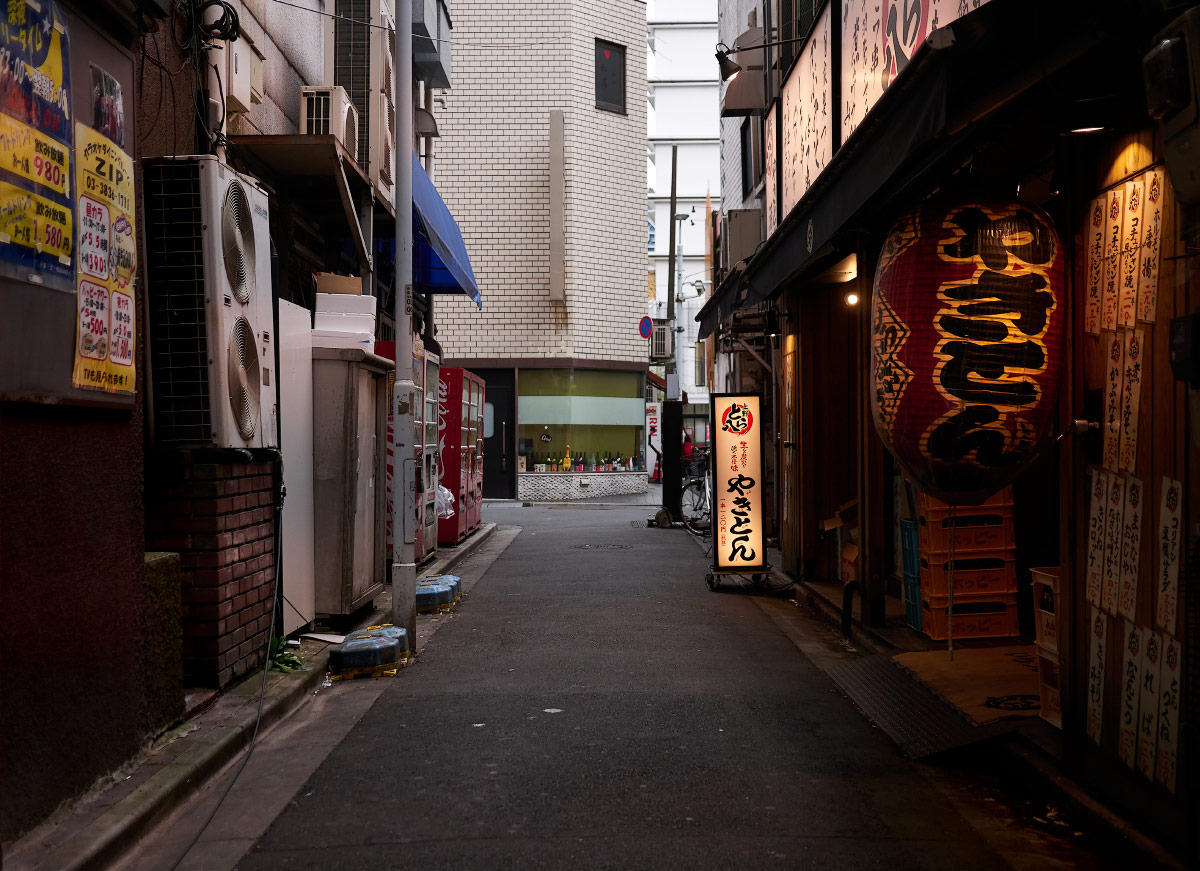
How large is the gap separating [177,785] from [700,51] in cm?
6423

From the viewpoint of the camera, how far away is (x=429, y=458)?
12797mm

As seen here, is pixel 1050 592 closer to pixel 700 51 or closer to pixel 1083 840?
pixel 1083 840

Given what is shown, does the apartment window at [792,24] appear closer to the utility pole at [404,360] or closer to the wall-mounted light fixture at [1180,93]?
the utility pole at [404,360]

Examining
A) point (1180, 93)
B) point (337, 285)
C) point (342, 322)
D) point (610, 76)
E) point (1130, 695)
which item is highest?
point (610, 76)

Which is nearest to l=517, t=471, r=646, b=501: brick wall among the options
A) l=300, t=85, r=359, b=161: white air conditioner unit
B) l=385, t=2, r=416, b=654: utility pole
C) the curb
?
l=300, t=85, r=359, b=161: white air conditioner unit

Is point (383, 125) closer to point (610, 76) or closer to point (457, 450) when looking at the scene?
point (457, 450)

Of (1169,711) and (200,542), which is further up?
(200,542)

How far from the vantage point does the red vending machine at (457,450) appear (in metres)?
15.4

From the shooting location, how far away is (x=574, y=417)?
27547 mm

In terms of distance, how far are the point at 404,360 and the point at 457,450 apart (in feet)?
24.6

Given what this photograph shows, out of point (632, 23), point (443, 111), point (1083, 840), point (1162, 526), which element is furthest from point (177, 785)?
point (632, 23)

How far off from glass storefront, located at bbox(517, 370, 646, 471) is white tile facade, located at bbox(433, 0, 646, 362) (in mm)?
752

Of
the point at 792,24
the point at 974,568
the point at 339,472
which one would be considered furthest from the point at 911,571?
the point at 792,24

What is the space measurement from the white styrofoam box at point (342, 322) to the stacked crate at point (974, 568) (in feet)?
16.5
